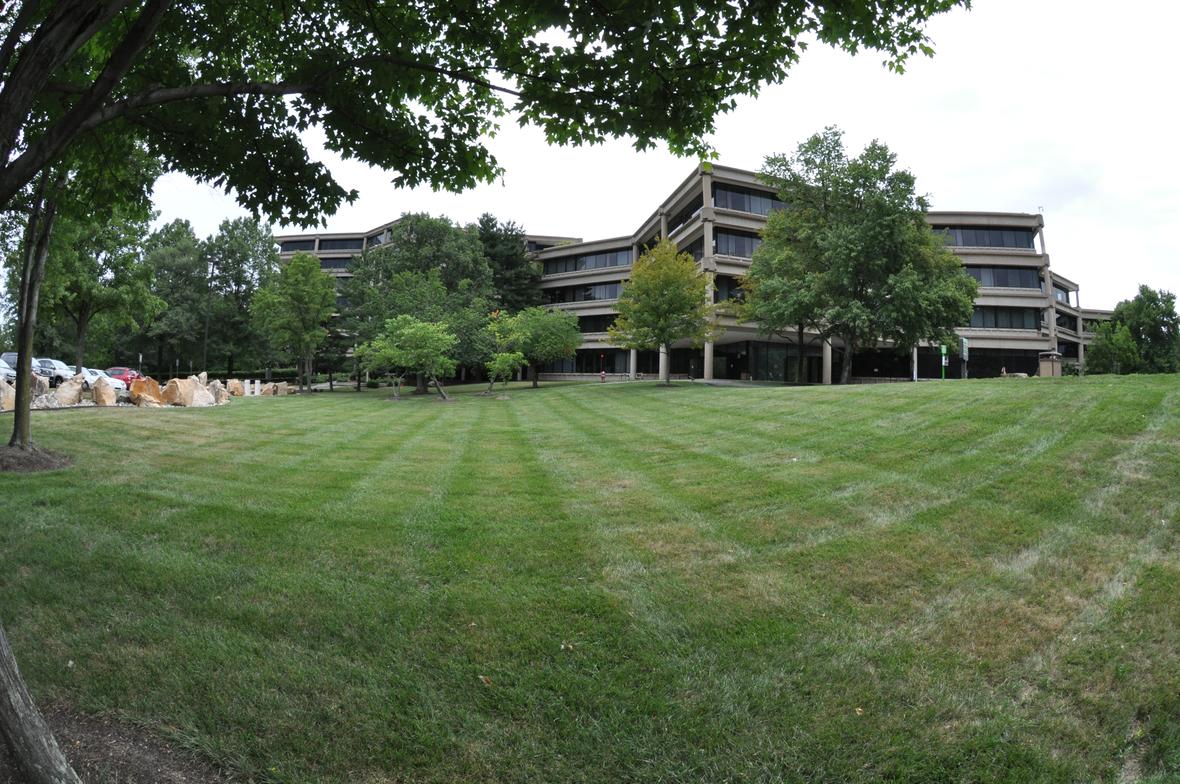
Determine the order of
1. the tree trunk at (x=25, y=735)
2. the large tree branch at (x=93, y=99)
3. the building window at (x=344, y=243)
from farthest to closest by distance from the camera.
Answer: the building window at (x=344, y=243) → the large tree branch at (x=93, y=99) → the tree trunk at (x=25, y=735)

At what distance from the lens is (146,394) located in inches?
871

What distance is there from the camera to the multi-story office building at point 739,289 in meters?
42.0

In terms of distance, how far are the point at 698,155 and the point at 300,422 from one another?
1592 cm

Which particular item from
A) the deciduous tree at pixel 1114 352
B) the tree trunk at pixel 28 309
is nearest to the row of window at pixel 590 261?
the deciduous tree at pixel 1114 352

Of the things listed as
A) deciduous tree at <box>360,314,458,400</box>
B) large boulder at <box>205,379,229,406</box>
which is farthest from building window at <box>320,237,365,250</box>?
large boulder at <box>205,379,229,406</box>

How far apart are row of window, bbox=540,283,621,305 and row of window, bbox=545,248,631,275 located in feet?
6.63

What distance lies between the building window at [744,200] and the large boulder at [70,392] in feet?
123

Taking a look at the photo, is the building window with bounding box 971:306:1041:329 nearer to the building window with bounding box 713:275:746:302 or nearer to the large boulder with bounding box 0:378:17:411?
the building window with bounding box 713:275:746:302

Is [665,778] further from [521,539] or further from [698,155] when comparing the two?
[698,155]

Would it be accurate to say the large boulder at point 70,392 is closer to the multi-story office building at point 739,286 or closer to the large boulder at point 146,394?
the large boulder at point 146,394

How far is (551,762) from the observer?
298cm

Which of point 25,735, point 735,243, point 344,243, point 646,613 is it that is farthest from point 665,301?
point 344,243

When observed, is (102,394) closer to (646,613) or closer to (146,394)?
(146,394)

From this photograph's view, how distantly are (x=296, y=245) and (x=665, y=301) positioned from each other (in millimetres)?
78063
